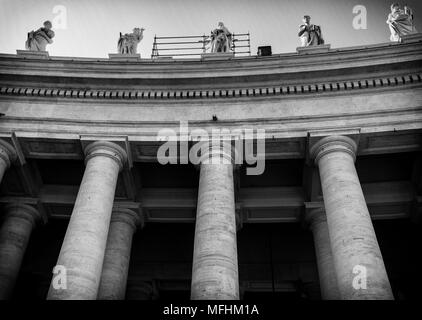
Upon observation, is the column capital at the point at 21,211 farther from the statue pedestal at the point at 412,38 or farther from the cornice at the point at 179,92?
the statue pedestal at the point at 412,38

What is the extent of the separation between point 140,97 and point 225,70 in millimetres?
5074

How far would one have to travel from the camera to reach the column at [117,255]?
79.6 ft

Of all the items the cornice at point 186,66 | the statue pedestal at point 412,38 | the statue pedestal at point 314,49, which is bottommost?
the cornice at point 186,66

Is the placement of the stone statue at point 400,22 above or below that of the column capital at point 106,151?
above

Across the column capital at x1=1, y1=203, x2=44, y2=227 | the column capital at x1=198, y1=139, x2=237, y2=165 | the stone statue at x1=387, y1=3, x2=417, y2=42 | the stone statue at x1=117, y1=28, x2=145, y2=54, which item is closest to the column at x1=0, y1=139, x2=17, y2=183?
the column capital at x1=1, y1=203, x2=44, y2=227

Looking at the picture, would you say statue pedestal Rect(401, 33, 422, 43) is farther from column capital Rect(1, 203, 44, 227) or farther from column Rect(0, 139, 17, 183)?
column capital Rect(1, 203, 44, 227)

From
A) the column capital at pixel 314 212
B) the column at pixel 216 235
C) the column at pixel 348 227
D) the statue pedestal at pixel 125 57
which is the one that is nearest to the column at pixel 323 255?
the column capital at pixel 314 212

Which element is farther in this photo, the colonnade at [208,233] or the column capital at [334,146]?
the column capital at [334,146]

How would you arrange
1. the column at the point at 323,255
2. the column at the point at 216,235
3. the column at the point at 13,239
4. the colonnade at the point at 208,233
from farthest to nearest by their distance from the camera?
1. the column at the point at 13,239
2. the column at the point at 323,255
3. the colonnade at the point at 208,233
4. the column at the point at 216,235

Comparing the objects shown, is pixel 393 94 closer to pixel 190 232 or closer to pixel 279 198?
pixel 279 198

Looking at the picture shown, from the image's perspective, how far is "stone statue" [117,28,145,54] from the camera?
2964cm

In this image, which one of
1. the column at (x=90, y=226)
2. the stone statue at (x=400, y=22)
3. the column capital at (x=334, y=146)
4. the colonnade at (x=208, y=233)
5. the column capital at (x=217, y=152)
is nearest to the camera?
the colonnade at (x=208, y=233)

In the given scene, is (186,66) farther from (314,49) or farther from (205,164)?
(314,49)

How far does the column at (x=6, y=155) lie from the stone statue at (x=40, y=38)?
7.54 m
